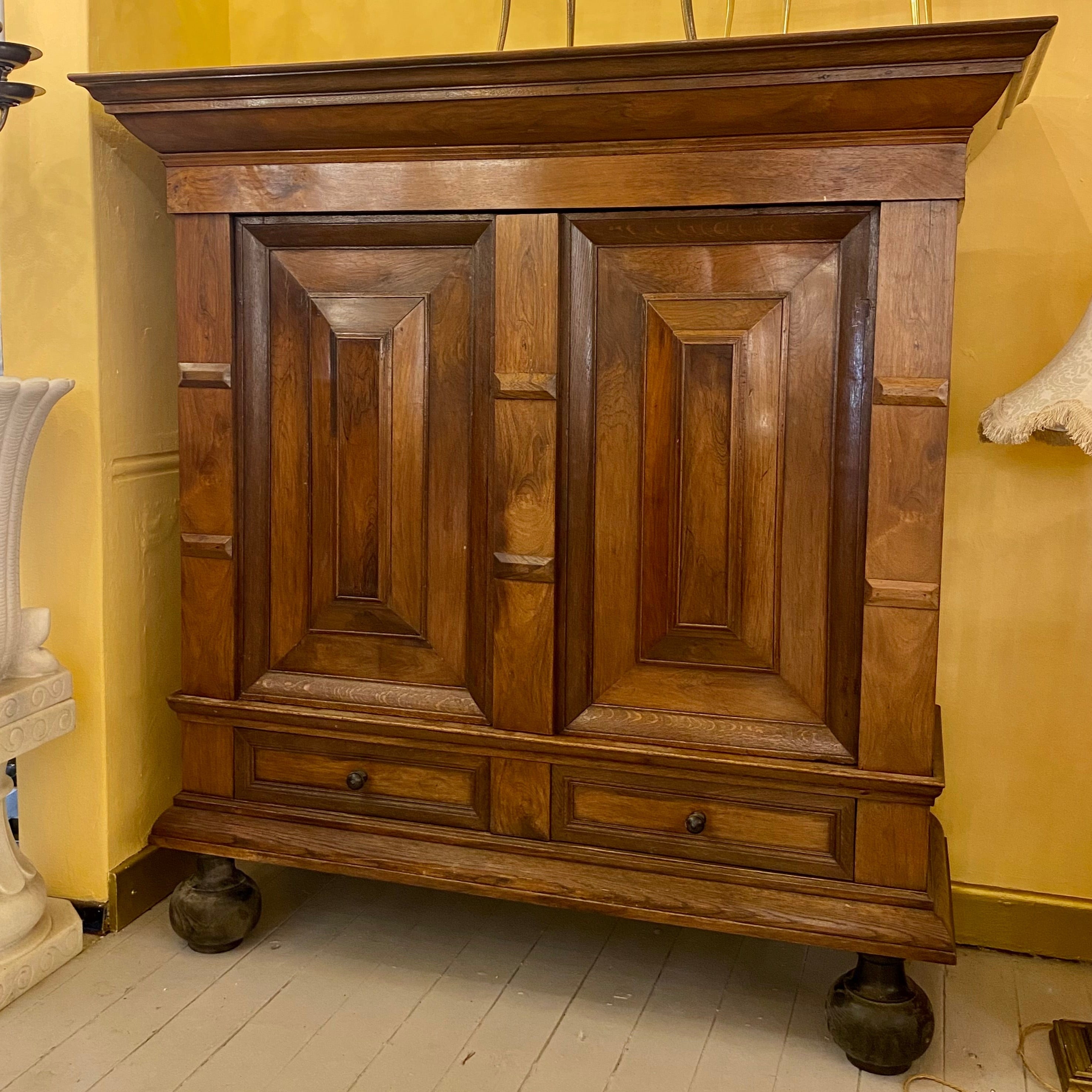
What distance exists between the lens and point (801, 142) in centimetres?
188

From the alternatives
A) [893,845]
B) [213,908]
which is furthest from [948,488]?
[213,908]

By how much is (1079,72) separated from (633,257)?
974 mm

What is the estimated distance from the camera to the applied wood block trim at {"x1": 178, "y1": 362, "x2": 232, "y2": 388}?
2201 millimetres

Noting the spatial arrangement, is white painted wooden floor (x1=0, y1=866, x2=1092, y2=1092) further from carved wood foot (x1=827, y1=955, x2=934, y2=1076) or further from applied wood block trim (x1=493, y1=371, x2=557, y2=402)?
applied wood block trim (x1=493, y1=371, x2=557, y2=402)

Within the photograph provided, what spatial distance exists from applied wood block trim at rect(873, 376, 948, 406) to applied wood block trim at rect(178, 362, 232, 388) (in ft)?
3.70

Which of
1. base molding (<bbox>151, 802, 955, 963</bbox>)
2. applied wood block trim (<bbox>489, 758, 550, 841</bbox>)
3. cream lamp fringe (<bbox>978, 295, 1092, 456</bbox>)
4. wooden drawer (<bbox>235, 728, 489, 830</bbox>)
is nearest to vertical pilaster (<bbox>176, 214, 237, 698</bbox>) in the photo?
wooden drawer (<bbox>235, 728, 489, 830</bbox>)

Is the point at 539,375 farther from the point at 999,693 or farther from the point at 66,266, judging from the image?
the point at 999,693

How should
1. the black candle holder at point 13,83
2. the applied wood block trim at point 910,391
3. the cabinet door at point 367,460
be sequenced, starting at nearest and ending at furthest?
the applied wood block trim at point 910,391, the black candle holder at point 13,83, the cabinet door at point 367,460

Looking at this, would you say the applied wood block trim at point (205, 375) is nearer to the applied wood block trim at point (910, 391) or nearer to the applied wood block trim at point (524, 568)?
the applied wood block trim at point (524, 568)

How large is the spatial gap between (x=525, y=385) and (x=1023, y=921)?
1461 mm

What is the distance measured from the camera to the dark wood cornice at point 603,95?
68.0 inches

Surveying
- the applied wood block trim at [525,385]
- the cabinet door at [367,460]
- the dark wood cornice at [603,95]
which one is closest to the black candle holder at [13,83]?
the dark wood cornice at [603,95]

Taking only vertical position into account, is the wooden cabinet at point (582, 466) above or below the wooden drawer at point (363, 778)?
above

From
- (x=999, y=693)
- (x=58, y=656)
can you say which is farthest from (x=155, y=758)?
(x=999, y=693)
